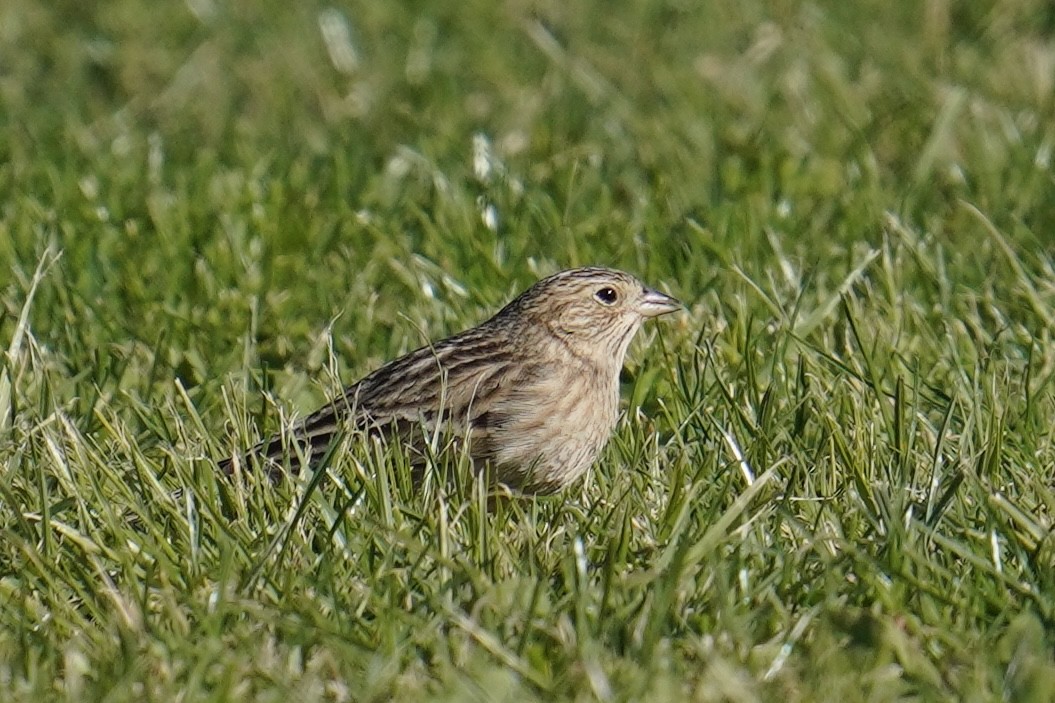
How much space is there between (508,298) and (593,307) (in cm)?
79

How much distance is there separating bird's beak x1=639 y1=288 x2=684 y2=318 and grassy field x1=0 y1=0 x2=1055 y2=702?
0.29ft

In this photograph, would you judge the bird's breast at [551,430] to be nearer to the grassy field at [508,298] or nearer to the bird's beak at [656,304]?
the grassy field at [508,298]

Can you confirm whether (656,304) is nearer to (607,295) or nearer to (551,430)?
(607,295)

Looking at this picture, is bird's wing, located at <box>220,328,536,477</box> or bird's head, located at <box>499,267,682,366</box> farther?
bird's head, located at <box>499,267,682,366</box>

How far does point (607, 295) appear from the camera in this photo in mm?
6117

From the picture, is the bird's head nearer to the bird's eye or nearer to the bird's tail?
the bird's eye

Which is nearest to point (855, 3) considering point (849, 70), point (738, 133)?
point (849, 70)

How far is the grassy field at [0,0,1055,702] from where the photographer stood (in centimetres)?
415

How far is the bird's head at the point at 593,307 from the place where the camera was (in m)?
6.01

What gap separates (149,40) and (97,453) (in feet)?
19.6

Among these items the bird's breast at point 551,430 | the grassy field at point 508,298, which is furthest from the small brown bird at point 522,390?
the grassy field at point 508,298

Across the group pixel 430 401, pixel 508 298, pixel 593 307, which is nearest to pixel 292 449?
pixel 430 401

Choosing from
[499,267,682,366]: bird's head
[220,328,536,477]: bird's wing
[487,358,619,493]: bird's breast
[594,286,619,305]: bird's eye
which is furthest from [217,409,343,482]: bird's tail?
[594,286,619,305]: bird's eye

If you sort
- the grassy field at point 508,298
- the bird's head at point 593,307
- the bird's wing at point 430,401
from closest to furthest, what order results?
1. the grassy field at point 508,298
2. the bird's wing at point 430,401
3. the bird's head at point 593,307
